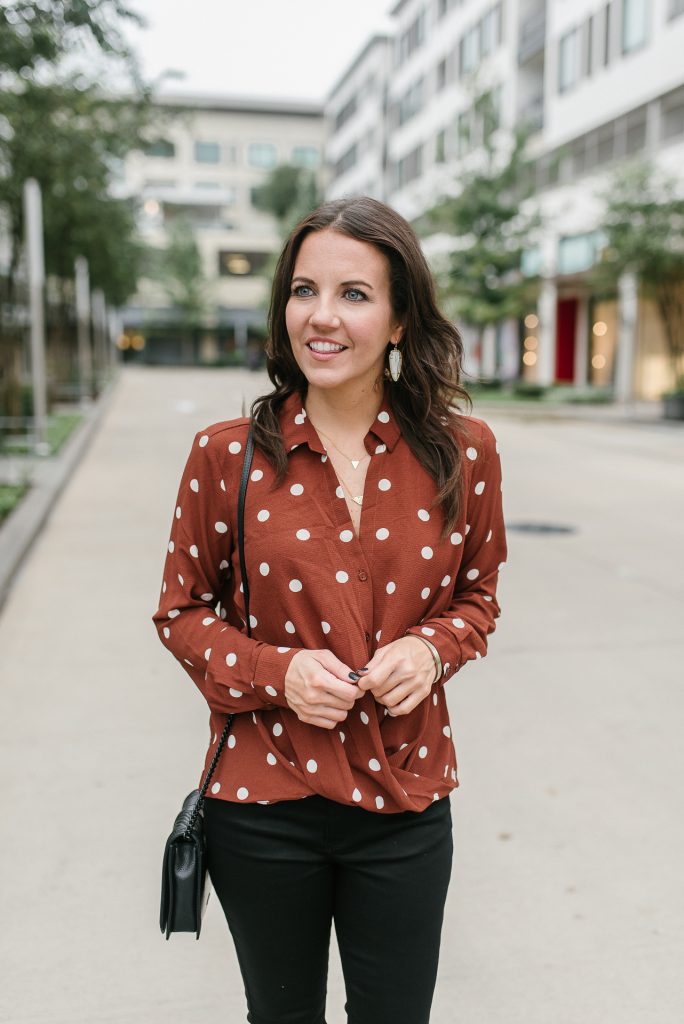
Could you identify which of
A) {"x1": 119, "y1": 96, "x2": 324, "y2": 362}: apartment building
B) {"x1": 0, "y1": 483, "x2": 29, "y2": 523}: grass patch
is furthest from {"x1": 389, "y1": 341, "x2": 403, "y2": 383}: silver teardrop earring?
{"x1": 119, "y1": 96, "x2": 324, "y2": 362}: apartment building

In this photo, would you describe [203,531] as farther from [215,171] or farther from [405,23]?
[215,171]

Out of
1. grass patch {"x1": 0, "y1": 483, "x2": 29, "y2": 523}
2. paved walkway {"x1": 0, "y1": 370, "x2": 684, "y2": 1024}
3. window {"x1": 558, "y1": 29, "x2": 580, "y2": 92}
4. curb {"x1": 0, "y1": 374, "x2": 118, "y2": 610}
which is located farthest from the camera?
window {"x1": 558, "y1": 29, "x2": 580, "y2": 92}

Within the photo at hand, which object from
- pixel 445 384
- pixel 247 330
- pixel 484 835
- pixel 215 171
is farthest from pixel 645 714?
pixel 215 171

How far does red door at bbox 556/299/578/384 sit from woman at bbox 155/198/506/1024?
131 feet

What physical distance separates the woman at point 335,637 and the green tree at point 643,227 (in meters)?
24.2

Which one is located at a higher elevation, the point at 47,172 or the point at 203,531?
the point at 47,172

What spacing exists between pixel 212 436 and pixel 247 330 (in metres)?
82.0

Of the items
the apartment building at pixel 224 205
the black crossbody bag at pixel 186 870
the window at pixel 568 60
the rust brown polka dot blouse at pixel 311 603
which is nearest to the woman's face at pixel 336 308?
the rust brown polka dot blouse at pixel 311 603

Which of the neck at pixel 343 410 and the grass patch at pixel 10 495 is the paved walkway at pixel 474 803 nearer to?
the neck at pixel 343 410

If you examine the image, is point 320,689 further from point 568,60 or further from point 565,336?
point 565,336

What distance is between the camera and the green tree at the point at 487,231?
33250 mm

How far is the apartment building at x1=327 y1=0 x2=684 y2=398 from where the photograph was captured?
29.6 metres

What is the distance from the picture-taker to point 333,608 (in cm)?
170

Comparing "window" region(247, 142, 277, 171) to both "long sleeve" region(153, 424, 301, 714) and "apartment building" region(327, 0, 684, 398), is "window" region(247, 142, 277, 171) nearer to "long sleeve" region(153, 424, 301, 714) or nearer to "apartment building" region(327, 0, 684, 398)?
"apartment building" region(327, 0, 684, 398)
